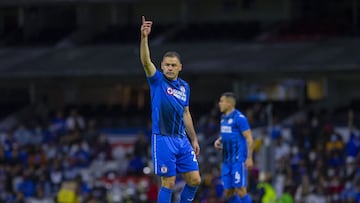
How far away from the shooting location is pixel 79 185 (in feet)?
103

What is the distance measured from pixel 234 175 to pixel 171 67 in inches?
192

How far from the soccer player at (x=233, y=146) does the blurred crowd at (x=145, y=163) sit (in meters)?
4.80

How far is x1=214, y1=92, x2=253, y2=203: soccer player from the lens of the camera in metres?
19.0

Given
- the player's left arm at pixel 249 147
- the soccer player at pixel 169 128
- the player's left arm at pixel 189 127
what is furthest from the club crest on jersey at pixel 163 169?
the player's left arm at pixel 249 147

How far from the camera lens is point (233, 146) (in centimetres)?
1920

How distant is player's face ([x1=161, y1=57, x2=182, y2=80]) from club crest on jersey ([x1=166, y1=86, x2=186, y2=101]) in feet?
0.51

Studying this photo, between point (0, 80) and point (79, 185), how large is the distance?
38.0 ft

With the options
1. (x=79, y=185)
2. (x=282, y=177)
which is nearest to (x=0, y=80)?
(x=79, y=185)

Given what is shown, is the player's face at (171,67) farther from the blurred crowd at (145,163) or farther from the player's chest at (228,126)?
the blurred crowd at (145,163)

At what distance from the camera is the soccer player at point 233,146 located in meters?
19.0

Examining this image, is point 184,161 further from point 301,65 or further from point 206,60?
point 206,60

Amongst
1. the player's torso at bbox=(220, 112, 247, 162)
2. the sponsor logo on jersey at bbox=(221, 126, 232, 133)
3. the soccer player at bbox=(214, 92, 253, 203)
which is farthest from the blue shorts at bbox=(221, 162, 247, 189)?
the sponsor logo on jersey at bbox=(221, 126, 232, 133)

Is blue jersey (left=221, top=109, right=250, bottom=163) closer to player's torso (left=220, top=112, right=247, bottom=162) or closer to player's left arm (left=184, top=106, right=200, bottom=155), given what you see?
player's torso (left=220, top=112, right=247, bottom=162)

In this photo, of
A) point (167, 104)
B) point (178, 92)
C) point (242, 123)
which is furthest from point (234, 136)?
point (167, 104)
